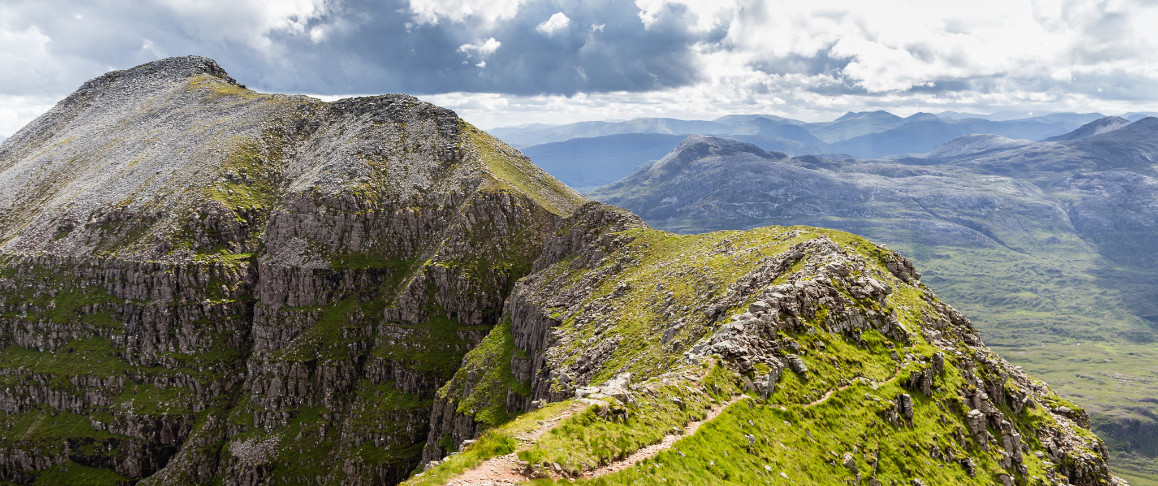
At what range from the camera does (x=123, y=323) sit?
550 ft

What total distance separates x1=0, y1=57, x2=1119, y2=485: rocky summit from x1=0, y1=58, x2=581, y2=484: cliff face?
0.71 meters

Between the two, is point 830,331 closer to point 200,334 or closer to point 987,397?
point 987,397

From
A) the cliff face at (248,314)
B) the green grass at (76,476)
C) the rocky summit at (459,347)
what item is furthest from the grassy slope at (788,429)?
the green grass at (76,476)

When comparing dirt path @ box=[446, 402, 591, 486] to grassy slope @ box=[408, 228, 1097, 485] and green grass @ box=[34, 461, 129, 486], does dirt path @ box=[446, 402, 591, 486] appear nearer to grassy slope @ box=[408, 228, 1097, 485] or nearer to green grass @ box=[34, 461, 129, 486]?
grassy slope @ box=[408, 228, 1097, 485]

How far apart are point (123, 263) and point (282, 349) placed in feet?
193

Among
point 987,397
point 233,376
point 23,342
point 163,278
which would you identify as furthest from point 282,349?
point 987,397

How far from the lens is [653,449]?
3519cm

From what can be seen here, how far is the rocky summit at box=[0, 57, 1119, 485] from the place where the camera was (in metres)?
42.2

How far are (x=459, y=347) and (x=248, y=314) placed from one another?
2905 inches

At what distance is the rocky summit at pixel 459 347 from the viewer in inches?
1660

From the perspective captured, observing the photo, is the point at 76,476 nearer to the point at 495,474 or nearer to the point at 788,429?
the point at 495,474

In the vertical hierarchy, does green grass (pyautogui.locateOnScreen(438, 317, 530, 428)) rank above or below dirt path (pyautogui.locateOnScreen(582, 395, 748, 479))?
below

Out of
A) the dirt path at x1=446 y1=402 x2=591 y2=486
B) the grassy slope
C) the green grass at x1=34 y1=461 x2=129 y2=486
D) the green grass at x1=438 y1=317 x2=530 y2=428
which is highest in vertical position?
the dirt path at x1=446 y1=402 x2=591 y2=486

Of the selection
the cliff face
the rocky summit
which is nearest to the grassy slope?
the rocky summit
